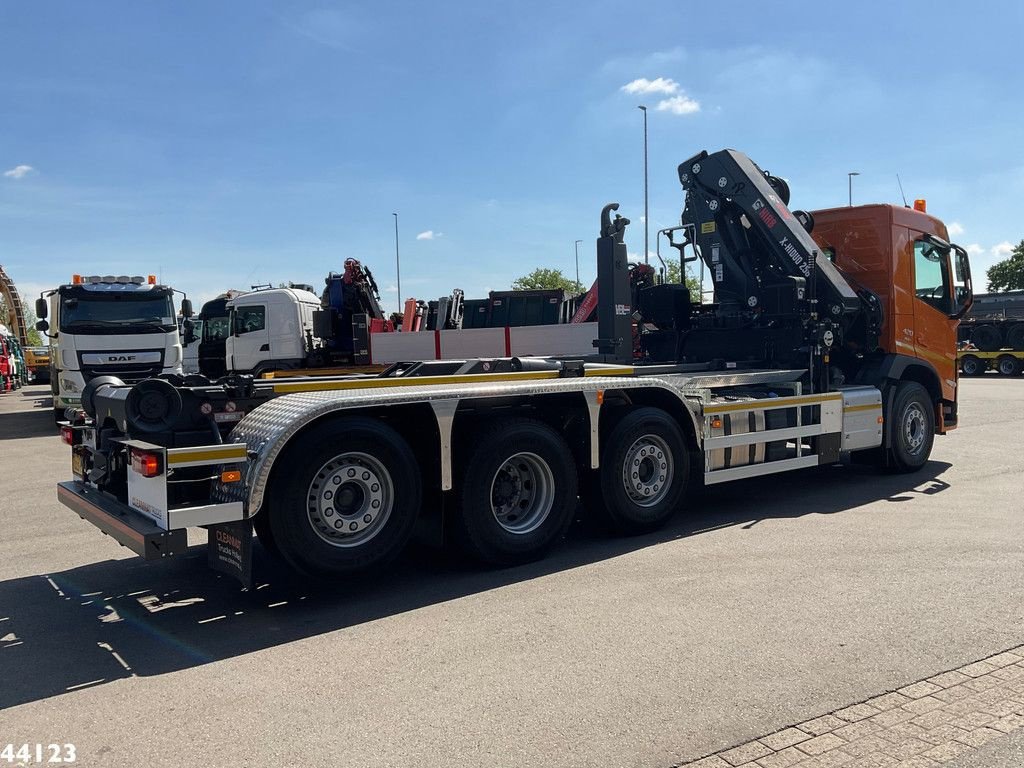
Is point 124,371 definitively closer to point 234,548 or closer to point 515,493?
point 515,493

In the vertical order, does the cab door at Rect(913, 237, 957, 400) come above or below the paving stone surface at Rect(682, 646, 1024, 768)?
above

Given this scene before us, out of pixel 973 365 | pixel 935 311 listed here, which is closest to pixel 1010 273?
pixel 973 365

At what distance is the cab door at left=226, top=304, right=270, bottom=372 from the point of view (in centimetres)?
1711

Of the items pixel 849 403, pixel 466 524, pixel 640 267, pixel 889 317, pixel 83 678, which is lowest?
pixel 83 678

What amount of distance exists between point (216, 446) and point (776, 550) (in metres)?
4.18

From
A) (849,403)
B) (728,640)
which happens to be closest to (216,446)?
(728,640)

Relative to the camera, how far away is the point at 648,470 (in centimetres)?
690

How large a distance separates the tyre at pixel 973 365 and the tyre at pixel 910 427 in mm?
27273

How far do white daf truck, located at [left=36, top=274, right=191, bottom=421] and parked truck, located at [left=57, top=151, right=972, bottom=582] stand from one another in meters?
10.6

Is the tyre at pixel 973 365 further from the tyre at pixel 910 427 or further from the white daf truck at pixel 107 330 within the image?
the white daf truck at pixel 107 330

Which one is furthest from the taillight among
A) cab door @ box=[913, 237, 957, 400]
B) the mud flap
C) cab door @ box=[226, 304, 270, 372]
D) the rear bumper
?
cab door @ box=[226, 304, 270, 372]

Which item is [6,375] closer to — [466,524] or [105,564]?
[105,564]

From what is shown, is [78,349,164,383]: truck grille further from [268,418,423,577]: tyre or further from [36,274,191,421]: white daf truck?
[268,418,423,577]: tyre

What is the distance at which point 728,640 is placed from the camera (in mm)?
4355
